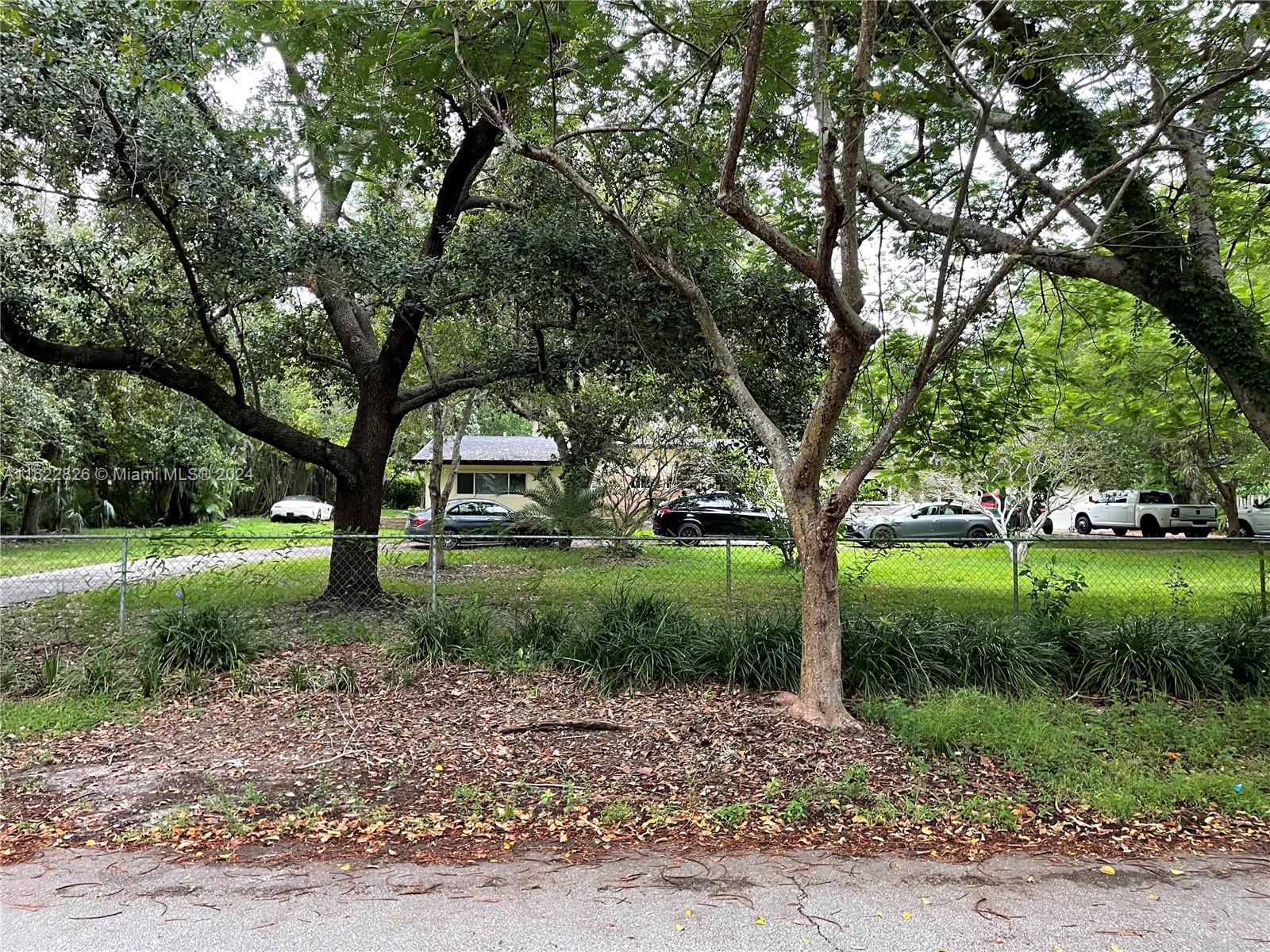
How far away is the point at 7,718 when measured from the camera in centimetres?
564

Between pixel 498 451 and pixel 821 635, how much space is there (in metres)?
24.7

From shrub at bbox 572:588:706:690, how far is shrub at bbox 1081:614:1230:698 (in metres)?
3.39

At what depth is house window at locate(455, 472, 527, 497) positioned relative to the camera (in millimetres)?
28750

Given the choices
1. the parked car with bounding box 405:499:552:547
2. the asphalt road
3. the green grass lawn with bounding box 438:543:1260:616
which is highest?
the parked car with bounding box 405:499:552:547

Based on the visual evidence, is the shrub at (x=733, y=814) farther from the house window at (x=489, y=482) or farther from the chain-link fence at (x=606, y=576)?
the house window at (x=489, y=482)

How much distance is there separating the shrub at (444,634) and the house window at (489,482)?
70.5ft

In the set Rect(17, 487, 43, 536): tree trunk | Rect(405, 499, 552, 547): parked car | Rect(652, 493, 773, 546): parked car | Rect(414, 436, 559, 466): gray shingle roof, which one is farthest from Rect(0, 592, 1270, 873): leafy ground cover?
Rect(414, 436, 559, 466): gray shingle roof

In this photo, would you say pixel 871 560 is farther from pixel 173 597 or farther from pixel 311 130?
pixel 311 130

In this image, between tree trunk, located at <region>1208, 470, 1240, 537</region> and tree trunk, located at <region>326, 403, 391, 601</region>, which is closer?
tree trunk, located at <region>326, 403, 391, 601</region>

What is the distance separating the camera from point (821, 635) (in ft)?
18.6

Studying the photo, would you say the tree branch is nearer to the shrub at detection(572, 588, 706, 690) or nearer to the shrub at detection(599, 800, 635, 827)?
the shrub at detection(572, 588, 706, 690)

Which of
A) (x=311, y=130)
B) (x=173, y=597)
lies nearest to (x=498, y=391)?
(x=311, y=130)

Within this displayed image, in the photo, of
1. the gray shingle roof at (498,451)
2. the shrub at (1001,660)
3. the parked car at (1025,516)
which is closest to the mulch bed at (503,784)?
the shrub at (1001,660)

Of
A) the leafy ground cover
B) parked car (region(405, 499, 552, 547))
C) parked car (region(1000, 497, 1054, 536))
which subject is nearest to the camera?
the leafy ground cover
